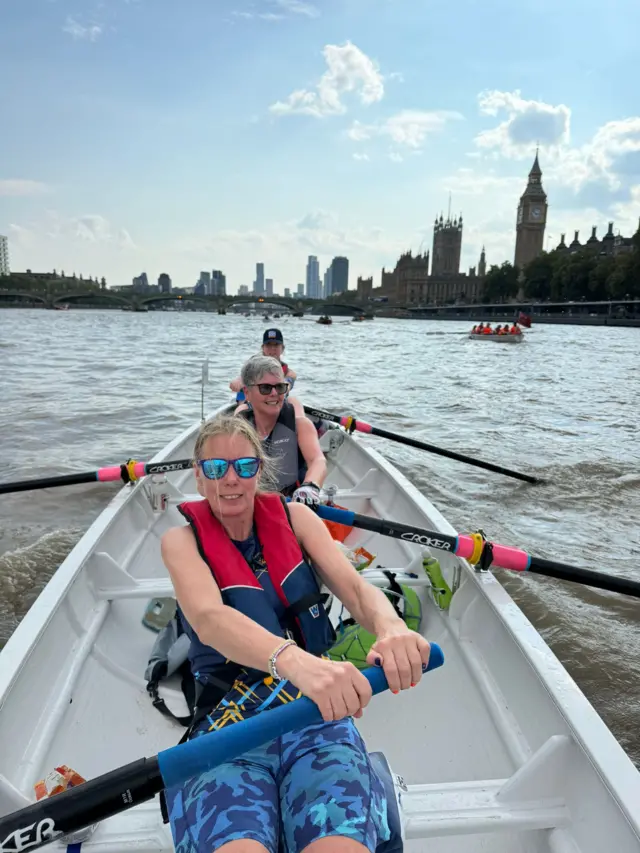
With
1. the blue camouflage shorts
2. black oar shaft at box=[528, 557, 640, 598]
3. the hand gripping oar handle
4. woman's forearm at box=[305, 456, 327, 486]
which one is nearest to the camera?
the hand gripping oar handle

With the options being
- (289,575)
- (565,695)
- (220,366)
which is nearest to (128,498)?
(289,575)

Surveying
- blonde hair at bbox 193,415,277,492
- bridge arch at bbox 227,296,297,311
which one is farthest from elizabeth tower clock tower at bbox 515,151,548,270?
blonde hair at bbox 193,415,277,492

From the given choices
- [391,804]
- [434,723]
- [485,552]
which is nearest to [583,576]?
[485,552]

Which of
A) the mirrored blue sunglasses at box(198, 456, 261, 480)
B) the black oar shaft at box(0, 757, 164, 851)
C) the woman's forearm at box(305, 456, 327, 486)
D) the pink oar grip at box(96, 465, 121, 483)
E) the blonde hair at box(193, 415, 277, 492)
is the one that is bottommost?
the pink oar grip at box(96, 465, 121, 483)

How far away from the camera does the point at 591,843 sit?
6.62 feet

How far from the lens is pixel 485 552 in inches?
133

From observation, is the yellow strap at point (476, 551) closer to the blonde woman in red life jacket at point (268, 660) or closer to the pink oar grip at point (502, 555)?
the pink oar grip at point (502, 555)

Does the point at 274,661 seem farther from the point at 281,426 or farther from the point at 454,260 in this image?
the point at 454,260

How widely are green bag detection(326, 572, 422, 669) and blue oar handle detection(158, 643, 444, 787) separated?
1027 millimetres

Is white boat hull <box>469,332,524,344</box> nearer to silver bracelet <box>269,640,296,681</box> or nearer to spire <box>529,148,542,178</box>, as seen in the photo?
silver bracelet <box>269,640,296,681</box>

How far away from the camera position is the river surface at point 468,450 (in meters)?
5.00

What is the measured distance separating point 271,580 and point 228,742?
0.68m

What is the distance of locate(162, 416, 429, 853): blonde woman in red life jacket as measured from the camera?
171 centimetres

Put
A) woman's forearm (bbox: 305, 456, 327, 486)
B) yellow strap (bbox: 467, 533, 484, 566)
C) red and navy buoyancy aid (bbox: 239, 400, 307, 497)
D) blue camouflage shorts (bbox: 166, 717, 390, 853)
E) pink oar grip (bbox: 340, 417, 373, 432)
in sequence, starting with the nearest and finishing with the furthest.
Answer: blue camouflage shorts (bbox: 166, 717, 390, 853)
yellow strap (bbox: 467, 533, 484, 566)
woman's forearm (bbox: 305, 456, 327, 486)
red and navy buoyancy aid (bbox: 239, 400, 307, 497)
pink oar grip (bbox: 340, 417, 373, 432)
